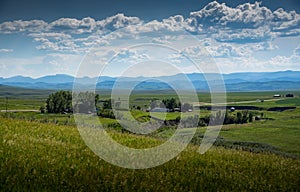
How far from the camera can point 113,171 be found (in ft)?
33.3

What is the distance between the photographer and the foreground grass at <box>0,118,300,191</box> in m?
8.91

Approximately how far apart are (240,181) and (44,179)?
5478 millimetres

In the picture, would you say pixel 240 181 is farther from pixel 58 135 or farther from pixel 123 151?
pixel 58 135

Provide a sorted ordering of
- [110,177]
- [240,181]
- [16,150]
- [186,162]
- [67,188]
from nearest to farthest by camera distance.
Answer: [67,188] → [110,177] → [240,181] → [16,150] → [186,162]

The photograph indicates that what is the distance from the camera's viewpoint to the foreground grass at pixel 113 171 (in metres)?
8.91

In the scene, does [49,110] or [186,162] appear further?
[49,110]

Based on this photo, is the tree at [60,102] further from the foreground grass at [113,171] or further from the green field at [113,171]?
the foreground grass at [113,171]

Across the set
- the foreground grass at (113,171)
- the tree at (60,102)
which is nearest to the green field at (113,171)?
the foreground grass at (113,171)

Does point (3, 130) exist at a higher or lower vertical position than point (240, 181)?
higher

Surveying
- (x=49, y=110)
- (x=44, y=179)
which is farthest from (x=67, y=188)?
(x=49, y=110)

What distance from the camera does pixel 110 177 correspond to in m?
9.52

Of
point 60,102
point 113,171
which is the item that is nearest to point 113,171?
point 113,171

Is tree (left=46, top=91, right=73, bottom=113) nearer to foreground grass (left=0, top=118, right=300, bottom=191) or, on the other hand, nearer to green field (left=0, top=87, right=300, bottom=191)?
green field (left=0, top=87, right=300, bottom=191)

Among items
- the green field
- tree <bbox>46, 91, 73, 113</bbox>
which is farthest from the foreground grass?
tree <bbox>46, 91, 73, 113</bbox>
